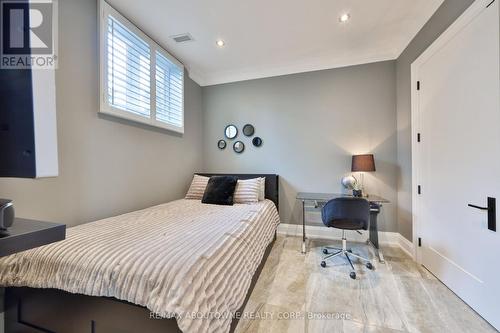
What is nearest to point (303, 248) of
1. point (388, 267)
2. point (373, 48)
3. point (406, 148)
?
point (388, 267)

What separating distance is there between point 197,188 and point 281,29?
249 cm

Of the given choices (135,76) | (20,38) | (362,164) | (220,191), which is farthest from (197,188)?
(20,38)

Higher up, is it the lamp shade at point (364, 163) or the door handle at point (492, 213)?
the lamp shade at point (364, 163)

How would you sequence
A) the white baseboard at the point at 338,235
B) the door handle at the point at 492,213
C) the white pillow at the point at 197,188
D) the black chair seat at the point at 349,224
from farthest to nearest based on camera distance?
the white pillow at the point at 197,188 → the white baseboard at the point at 338,235 → the black chair seat at the point at 349,224 → the door handle at the point at 492,213

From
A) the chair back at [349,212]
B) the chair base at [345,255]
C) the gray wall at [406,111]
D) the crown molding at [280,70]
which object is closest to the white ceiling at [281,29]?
the crown molding at [280,70]

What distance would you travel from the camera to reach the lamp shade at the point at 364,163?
9.21 ft

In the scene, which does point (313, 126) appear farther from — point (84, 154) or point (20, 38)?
point (20, 38)

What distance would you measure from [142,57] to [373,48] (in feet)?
10.3

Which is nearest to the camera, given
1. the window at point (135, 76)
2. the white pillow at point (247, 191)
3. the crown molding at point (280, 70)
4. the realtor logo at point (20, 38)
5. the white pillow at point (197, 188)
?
the realtor logo at point (20, 38)

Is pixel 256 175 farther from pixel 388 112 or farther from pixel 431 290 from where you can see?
pixel 431 290

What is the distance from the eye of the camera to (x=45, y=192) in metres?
1.64

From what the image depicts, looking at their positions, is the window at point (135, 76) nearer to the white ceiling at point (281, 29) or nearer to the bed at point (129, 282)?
the white ceiling at point (281, 29)

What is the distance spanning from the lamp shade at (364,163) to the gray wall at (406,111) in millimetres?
398

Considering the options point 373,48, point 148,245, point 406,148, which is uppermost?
point 373,48
